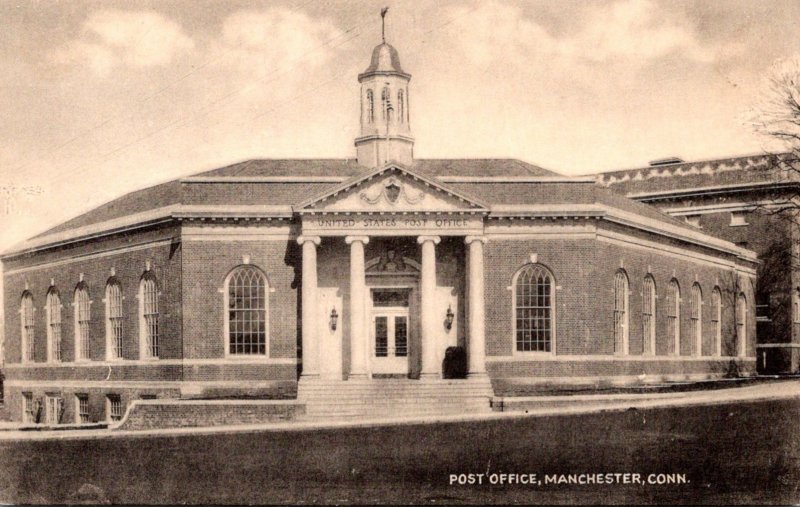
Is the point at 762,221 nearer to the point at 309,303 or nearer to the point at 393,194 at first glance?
the point at 393,194

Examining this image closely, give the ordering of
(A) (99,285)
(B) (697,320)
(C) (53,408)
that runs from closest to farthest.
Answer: (A) (99,285) → (C) (53,408) → (B) (697,320)

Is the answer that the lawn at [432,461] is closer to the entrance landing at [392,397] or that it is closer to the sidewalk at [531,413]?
the sidewalk at [531,413]

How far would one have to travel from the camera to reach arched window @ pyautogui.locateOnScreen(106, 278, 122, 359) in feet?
130

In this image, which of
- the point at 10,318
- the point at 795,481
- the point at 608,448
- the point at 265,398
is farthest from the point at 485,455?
the point at 10,318

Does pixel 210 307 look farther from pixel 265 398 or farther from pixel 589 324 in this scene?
pixel 589 324

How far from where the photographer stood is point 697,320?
46.2 meters

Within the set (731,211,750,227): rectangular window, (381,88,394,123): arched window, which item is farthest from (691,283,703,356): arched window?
(381,88,394,123): arched window

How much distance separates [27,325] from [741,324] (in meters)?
32.5

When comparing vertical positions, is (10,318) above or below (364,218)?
below

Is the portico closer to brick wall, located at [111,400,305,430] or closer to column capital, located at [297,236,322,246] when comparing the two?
column capital, located at [297,236,322,246]

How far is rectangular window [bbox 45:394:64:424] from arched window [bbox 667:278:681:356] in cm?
2451

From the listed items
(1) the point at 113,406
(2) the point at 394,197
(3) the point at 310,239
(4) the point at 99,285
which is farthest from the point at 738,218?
(1) the point at 113,406

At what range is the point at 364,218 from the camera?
34750 millimetres

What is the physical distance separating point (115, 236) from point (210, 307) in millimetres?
6385
